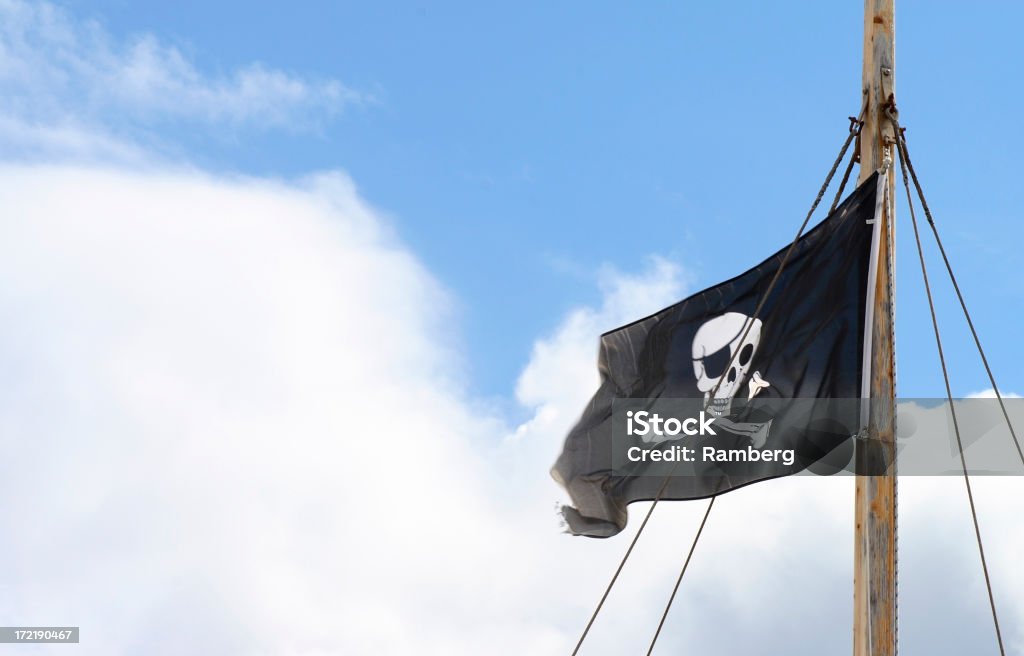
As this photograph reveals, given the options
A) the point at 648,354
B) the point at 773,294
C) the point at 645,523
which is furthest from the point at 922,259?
the point at 645,523

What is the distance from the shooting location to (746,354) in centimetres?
1088

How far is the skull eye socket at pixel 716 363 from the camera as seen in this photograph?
1098cm

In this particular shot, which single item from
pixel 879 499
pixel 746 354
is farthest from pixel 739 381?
pixel 879 499

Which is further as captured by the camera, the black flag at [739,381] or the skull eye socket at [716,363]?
the skull eye socket at [716,363]

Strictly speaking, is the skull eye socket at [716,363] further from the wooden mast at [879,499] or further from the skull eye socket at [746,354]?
the wooden mast at [879,499]

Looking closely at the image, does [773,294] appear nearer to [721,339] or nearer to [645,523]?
[721,339]

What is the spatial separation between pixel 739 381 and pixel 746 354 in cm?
23

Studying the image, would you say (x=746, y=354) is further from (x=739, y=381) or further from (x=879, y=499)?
(x=879, y=499)

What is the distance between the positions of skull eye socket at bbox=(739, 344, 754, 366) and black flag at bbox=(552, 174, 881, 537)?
3 centimetres

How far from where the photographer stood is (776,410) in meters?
10.6

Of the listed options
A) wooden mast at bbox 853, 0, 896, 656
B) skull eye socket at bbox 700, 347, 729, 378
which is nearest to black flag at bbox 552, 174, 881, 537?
skull eye socket at bbox 700, 347, 729, 378

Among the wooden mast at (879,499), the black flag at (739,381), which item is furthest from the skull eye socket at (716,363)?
the wooden mast at (879,499)

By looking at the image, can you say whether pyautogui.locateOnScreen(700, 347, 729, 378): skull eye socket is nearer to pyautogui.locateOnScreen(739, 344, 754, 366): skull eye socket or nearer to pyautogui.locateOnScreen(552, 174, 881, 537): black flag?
pyautogui.locateOnScreen(552, 174, 881, 537): black flag

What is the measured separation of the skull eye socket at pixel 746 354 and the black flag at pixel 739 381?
1.0 inches
